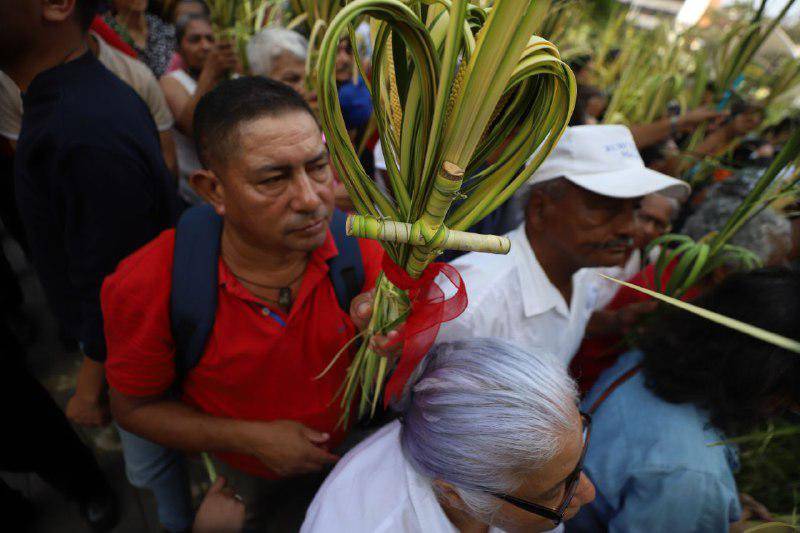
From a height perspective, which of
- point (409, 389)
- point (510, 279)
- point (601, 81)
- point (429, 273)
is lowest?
point (409, 389)

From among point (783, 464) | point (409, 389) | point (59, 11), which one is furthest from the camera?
point (783, 464)

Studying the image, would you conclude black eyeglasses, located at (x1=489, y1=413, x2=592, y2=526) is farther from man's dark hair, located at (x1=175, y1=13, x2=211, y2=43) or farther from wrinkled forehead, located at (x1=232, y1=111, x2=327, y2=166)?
man's dark hair, located at (x1=175, y1=13, x2=211, y2=43)

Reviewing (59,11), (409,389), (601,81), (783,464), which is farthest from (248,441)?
(601,81)

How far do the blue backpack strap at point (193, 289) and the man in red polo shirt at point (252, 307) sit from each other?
0.03m

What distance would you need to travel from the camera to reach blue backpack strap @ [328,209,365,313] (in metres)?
1.50

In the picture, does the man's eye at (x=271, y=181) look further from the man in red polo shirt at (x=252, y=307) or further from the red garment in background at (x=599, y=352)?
the red garment in background at (x=599, y=352)

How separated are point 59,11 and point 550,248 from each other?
82.8 inches

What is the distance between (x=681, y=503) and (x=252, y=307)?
1558 mm

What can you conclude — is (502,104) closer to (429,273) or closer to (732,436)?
(429,273)

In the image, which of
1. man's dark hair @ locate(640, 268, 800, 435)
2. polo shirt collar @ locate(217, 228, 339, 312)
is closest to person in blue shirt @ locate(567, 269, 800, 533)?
man's dark hair @ locate(640, 268, 800, 435)

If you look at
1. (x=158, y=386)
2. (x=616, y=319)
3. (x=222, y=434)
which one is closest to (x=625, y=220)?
(x=616, y=319)

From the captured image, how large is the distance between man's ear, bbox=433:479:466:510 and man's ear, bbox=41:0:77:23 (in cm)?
199

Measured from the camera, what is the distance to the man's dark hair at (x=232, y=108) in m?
1.25

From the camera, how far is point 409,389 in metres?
1.24
